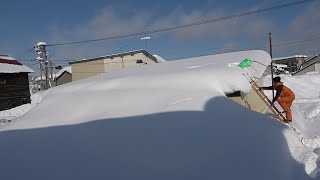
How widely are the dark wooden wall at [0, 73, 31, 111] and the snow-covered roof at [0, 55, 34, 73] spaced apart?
38 centimetres

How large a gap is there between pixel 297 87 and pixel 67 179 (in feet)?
57.3

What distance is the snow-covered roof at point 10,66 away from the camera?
2291 centimetres

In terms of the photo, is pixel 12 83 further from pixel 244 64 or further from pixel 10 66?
pixel 244 64

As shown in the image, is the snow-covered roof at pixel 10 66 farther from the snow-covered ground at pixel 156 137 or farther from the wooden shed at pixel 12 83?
the snow-covered ground at pixel 156 137

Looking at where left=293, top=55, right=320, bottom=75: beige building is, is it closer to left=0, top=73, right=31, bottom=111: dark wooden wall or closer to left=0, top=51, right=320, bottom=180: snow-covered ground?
left=0, top=73, right=31, bottom=111: dark wooden wall

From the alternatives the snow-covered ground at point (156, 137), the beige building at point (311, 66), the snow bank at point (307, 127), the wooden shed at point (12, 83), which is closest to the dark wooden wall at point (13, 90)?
the wooden shed at point (12, 83)

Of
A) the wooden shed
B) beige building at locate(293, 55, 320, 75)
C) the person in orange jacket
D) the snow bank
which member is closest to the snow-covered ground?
the snow bank

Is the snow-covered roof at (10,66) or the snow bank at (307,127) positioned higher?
the snow-covered roof at (10,66)

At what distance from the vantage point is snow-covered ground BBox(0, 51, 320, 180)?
304cm

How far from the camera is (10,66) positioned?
2373 cm

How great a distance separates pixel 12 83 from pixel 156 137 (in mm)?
22558

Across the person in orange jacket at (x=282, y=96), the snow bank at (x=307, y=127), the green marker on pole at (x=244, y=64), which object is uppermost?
the green marker on pole at (x=244, y=64)

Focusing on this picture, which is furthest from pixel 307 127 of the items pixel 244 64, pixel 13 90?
pixel 13 90

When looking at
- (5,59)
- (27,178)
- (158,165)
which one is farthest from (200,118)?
(5,59)
